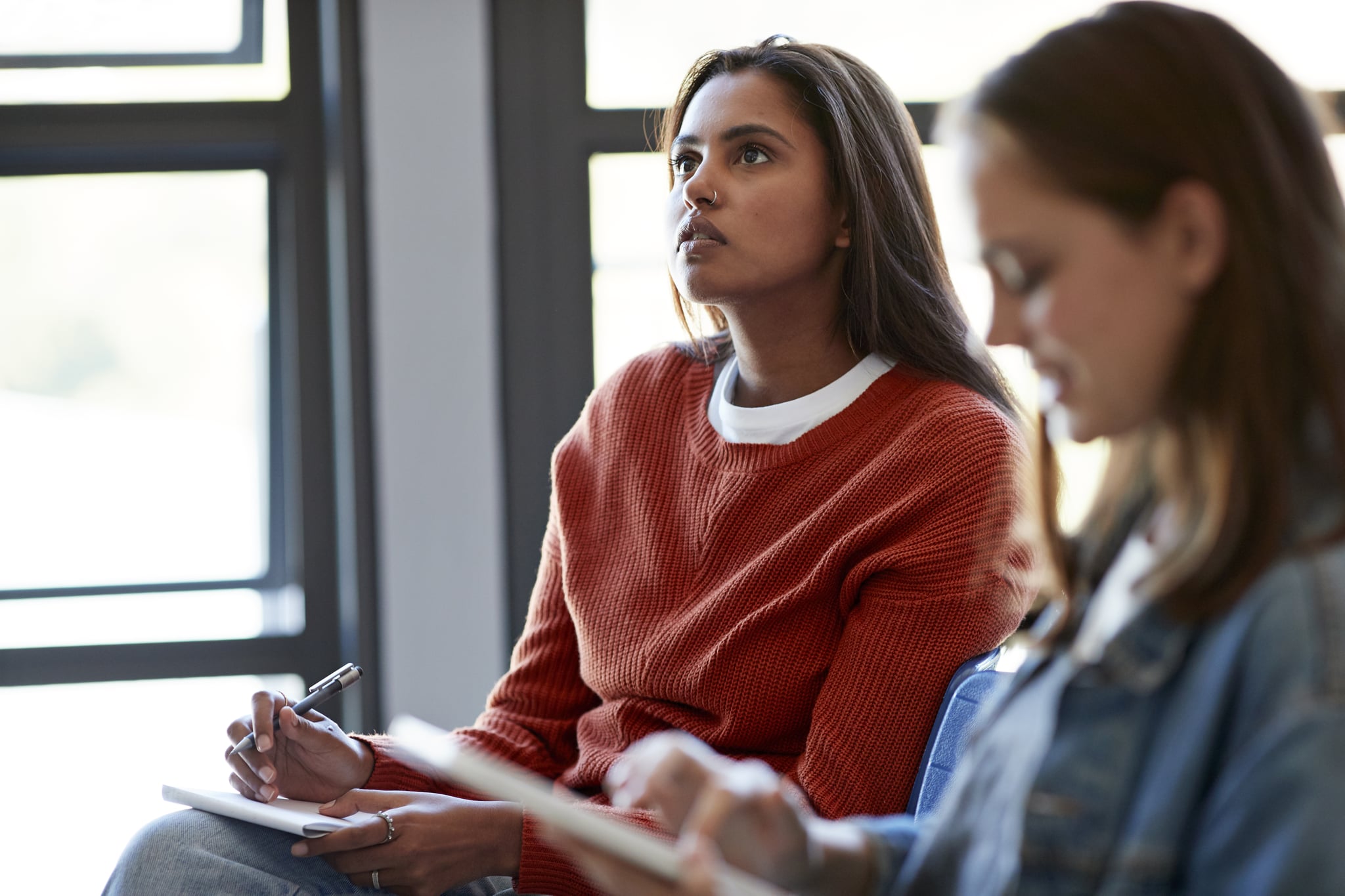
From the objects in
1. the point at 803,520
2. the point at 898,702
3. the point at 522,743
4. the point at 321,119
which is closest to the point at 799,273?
the point at 803,520

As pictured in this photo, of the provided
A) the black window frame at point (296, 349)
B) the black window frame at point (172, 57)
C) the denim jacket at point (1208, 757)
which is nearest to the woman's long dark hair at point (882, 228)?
the denim jacket at point (1208, 757)

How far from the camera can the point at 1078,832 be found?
2.04 feet

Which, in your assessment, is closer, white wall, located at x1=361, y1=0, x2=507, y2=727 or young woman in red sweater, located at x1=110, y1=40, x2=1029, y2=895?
young woman in red sweater, located at x1=110, y1=40, x2=1029, y2=895

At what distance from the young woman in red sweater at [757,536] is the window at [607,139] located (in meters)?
0.56

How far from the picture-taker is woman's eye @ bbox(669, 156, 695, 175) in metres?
1.45

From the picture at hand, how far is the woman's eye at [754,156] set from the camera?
1.37 m

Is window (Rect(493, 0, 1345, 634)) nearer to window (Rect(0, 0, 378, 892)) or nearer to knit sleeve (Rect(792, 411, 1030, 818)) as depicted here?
window (Rect(0, 0, 378, 892))

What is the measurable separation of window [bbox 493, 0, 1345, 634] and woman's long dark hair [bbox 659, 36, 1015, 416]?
671 millimetres

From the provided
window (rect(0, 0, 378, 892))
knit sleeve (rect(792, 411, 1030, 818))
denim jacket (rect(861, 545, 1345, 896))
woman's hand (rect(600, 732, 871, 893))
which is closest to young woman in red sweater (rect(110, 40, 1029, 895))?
knit sleeve (rect(792, 411, 1030, 818))

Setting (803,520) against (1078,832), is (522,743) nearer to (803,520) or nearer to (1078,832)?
(803,520)

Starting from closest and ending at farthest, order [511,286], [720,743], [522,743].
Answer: [720,743], [522,743], [511,286]

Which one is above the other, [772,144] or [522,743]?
[772,144]

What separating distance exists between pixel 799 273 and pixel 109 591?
1530mm

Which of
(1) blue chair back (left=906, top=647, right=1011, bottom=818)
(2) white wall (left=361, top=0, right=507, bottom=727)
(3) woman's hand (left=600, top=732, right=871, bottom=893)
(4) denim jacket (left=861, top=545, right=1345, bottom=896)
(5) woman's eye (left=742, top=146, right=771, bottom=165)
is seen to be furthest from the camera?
(2) white wall (left=361, top=0, right=507, bottom=727)
